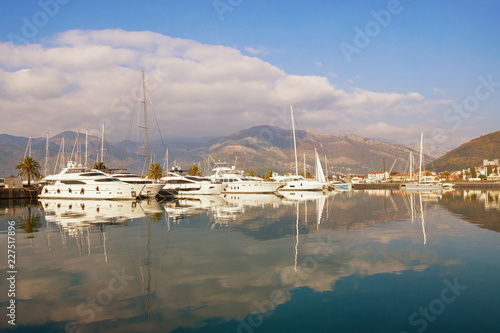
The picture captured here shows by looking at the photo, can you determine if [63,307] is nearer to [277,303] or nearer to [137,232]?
[277,303]

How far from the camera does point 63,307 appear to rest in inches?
392

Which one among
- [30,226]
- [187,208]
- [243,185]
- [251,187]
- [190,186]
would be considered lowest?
[30,226]

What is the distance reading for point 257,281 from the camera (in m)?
12.0

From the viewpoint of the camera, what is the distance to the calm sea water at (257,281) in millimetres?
8977

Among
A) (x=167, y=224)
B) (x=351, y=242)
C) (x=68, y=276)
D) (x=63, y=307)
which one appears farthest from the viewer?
(x=167, y=224)

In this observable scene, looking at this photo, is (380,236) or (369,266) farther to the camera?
(380,236)

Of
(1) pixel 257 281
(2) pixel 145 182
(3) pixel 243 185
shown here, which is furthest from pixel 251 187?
(1) pixel 257 281

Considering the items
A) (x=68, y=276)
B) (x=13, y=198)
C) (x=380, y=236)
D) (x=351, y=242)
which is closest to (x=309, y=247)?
(x=351, y=242)

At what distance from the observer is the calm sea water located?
29.5ft

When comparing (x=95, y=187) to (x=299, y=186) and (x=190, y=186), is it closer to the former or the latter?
(x=190, y=186)

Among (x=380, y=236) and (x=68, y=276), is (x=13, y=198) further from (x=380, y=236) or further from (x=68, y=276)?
(x=380, y=236)

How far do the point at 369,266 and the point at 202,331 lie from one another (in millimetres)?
8514

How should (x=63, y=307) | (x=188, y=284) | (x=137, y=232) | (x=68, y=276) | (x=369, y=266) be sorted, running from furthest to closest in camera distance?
(x=137, y=232)
(x=369, y=266)
(x=68, y=276)
(x=188, y=284)
(x=63, y=307)

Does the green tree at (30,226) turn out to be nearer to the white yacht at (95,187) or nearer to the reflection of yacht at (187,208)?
the reflection of yacht at (187,208)
